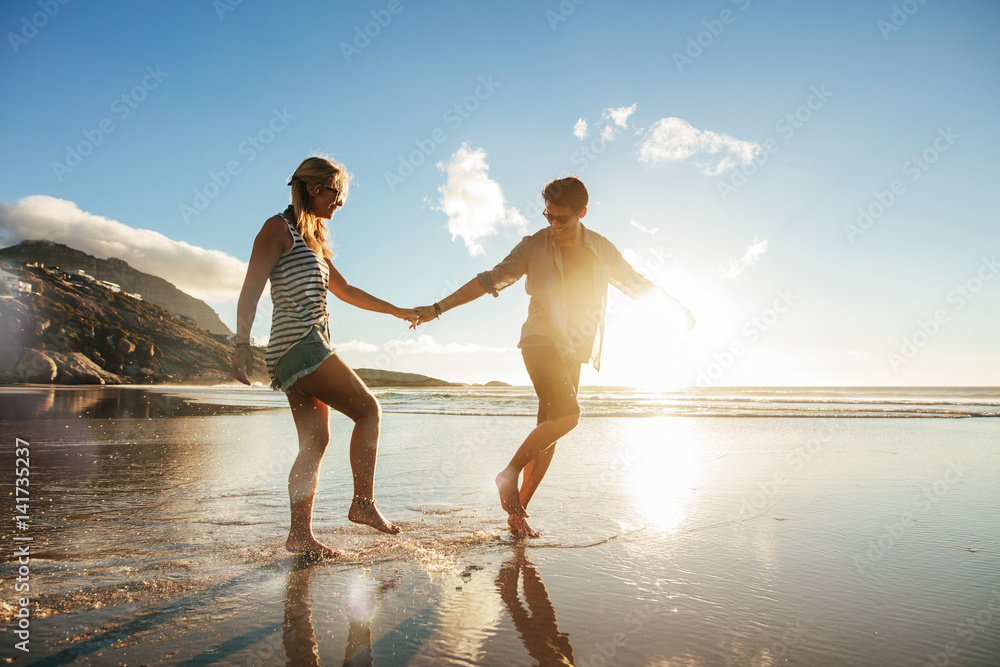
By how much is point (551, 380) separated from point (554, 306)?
465 millimetres

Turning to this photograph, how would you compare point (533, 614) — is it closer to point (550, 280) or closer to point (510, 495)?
point (510, 495)

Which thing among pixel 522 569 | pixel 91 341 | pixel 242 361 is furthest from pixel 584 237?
pixel 91 341

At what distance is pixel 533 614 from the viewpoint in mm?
1993

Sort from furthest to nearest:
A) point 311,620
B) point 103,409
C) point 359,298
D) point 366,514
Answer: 1. point 103,409
2. point 359,298
3. point 366,514
4. point 311,620

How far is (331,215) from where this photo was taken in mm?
3012

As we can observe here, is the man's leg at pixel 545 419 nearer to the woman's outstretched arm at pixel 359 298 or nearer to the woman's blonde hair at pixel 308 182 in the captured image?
the woman's outstretched arm at pixel 359 298

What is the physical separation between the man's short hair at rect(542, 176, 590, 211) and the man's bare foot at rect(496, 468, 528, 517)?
1.68 metres

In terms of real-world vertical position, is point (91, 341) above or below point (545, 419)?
above

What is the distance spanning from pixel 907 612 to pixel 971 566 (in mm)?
865

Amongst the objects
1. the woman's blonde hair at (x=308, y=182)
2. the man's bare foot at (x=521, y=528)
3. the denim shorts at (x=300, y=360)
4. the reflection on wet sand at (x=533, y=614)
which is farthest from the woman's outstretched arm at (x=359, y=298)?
the reflection on wet sand at (x=533, y=614)

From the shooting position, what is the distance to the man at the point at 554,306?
326cm

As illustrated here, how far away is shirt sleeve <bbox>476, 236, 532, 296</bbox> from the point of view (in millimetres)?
3461

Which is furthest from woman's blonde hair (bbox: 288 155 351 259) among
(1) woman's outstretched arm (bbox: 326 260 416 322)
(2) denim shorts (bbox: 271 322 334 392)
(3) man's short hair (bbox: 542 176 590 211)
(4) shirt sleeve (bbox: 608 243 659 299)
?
(4) shirt sleeve (bbox: 608 243 659 299)

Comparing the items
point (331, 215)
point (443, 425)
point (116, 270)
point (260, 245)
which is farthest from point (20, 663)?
point (116, 270)
